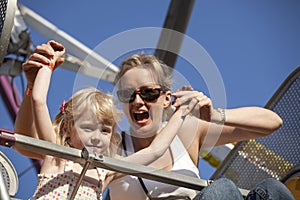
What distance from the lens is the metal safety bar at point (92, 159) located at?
4.10ft

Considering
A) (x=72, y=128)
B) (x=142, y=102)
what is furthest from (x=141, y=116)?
(x=72, y=128)

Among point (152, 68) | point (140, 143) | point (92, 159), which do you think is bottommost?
point (92, 159)

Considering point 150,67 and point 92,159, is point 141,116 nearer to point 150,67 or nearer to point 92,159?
point 150,67

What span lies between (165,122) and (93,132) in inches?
6.1

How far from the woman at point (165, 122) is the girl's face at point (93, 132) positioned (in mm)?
57

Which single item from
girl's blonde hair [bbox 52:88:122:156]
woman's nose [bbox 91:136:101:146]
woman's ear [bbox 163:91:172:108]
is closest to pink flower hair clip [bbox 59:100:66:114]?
girl's blonde hair [bbox 52:88:122:156]

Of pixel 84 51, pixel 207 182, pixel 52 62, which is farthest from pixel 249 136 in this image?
pixel 84 51

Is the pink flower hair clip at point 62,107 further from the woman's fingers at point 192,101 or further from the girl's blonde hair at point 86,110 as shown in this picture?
the woman's fingers at point 192,101

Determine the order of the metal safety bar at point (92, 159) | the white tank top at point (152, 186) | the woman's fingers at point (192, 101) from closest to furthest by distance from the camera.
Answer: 1. the metal safety bar at point (92, 159)
2. the woman's fingers at point (192, 101)
3. the white tank top at point (152, 186)

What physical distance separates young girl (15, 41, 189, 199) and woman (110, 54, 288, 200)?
20 millimetres

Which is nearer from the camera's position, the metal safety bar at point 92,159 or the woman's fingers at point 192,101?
the metal safety bar at point 92,159

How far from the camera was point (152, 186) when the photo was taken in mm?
1587

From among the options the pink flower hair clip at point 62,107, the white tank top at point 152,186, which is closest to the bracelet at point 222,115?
the white tank top at point 152,186

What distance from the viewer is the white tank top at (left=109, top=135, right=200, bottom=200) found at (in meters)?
1.58
